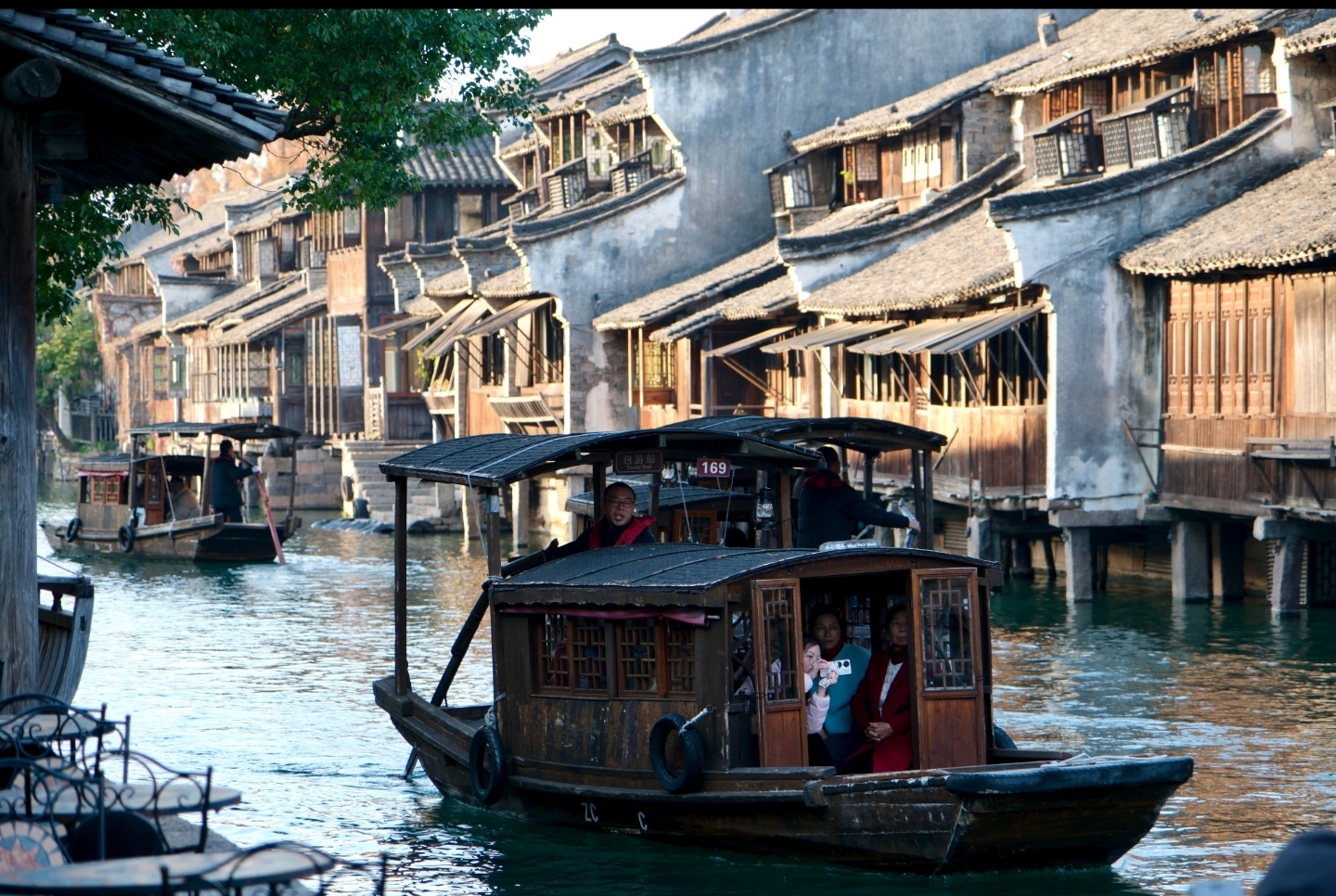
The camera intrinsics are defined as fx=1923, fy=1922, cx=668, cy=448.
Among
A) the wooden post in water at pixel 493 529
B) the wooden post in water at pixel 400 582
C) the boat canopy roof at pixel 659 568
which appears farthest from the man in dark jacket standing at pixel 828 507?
the wooden post in water at pixel 493 529

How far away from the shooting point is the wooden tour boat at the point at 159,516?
30.7m

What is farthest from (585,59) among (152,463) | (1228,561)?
(1228,561)

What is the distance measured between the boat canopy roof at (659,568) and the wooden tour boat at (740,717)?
2 cm

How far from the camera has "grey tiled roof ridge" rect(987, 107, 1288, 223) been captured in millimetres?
21562

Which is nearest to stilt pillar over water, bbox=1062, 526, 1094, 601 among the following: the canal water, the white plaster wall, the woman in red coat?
the canal water

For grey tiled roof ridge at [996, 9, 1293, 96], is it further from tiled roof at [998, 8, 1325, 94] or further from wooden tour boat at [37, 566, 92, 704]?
wooden tour boat at [37, 566, 92, 704]

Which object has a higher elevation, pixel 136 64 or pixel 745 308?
pixel 745 308

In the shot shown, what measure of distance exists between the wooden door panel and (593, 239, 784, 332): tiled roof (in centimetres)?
2125

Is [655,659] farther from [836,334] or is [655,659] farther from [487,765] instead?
[836,334]

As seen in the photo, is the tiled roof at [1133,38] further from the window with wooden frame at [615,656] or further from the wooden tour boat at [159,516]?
the window with wooden frame at [615,656]

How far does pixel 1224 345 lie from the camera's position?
68.0 feet

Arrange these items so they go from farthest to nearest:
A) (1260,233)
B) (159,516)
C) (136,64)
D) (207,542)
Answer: (159,516)
(207,542)
(1260,233)
(136,64)

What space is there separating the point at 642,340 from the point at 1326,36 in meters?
15.3

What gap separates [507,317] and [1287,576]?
60.2 ft
